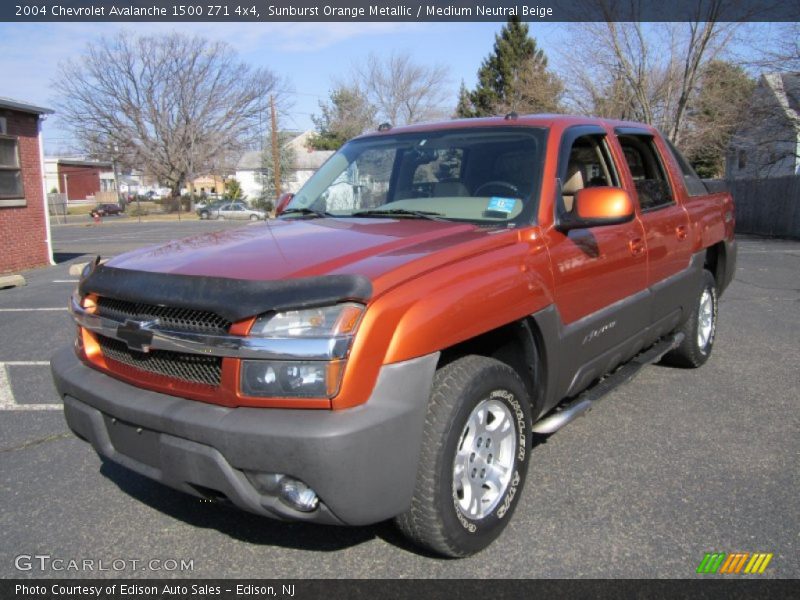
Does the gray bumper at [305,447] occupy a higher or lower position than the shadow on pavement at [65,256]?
higher

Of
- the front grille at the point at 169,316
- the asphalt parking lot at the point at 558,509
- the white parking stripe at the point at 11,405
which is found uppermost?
the front grille at the point at 169,316

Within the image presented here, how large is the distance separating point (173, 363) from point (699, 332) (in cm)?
419

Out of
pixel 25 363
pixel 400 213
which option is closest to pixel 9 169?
pixel 25 363

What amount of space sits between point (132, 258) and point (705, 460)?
3134 mm

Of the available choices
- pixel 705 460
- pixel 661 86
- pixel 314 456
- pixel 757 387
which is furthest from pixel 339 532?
pixel 661 86

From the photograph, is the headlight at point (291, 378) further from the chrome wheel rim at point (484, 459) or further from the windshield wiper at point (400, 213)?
the windshield wiper at point (400, 213)

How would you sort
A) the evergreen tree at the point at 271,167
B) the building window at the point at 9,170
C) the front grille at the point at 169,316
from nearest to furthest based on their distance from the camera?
the front grille at the point at 169,316 → the building window at the point at 9,170 → the evergreen tree at the point at 271,167

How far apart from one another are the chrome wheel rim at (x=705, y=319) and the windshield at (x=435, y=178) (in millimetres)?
2517

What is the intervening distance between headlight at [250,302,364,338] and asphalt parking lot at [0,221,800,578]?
1.06 metres

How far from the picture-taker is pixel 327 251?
2664 millimetres

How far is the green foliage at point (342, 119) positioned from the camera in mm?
59000

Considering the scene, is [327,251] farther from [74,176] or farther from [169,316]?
[74,176]

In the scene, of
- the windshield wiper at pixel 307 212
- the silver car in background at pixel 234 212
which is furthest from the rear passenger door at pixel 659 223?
the silver car in background at pixel 234 212

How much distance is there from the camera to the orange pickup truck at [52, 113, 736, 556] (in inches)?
86.0
